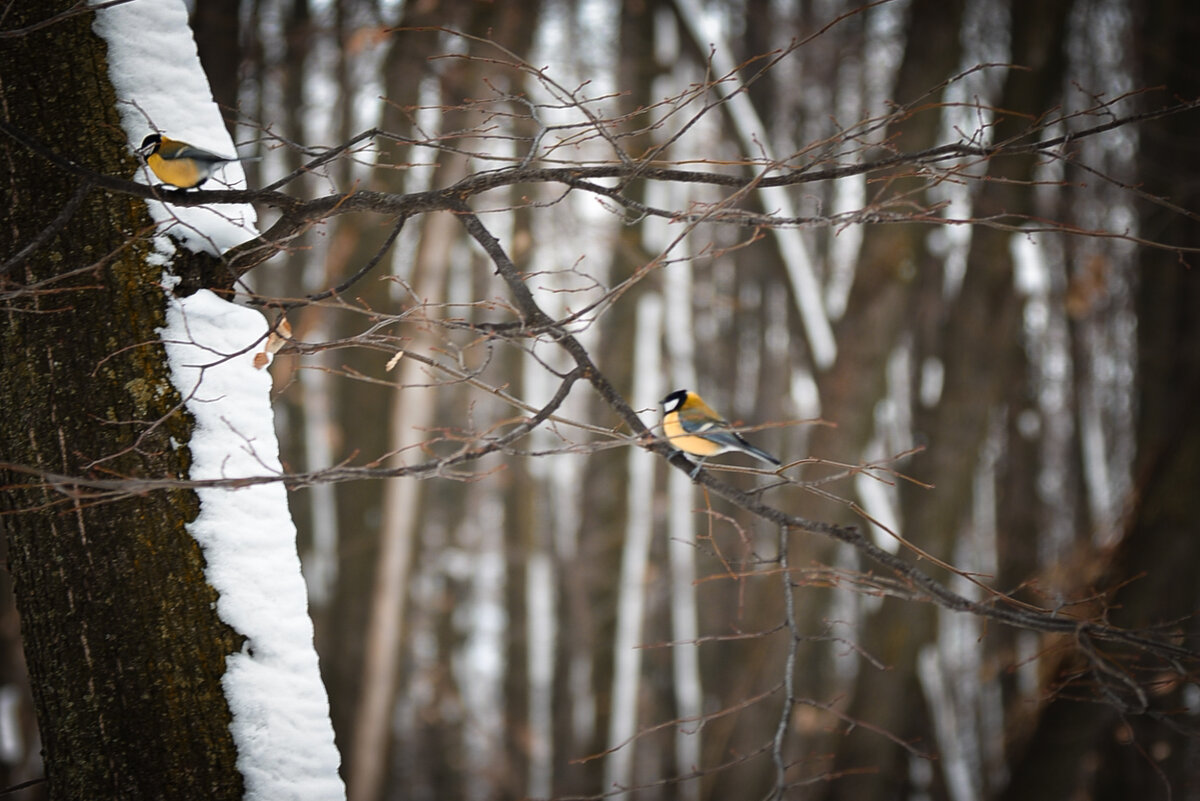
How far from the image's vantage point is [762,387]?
8.68 m

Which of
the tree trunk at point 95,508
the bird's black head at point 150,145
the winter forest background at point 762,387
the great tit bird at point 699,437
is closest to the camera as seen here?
the tree trunk at point 95,508

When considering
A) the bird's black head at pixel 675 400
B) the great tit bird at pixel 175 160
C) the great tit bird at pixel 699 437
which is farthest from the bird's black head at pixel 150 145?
the bird's black head at pixel 675 400

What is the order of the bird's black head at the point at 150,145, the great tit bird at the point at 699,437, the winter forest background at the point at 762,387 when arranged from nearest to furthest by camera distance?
the bird's black head at the point at 150,145 → the great tit bird at the point at 699,437 → the winter forest background at the point at 762,387

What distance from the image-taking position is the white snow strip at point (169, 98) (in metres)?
2.37

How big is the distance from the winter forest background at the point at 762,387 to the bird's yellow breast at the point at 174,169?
277 millimetres

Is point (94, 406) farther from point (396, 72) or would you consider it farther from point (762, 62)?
point (762, 62)

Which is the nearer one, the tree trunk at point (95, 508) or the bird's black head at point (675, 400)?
the tree trunk at point (95, 508)

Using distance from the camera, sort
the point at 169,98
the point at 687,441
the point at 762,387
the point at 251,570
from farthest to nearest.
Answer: the point at 762,387 < the point at 687,441 < the point at 169,98 < the point at 251,570

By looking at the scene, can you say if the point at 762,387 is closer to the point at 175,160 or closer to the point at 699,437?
the point at 699,437

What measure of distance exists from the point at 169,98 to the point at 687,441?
7.29 ft

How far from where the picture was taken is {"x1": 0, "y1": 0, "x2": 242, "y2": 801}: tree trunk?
2148mm

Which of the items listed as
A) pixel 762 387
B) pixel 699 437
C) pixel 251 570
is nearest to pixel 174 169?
pixel 251 570

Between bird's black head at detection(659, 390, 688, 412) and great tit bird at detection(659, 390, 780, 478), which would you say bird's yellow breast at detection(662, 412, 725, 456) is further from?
bird's black head at detection(659, 390, 688, 412)

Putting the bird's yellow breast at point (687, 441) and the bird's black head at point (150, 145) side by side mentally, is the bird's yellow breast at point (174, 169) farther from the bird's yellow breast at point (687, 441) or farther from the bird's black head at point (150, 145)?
the bird's yellow breast at point (687, 441)
